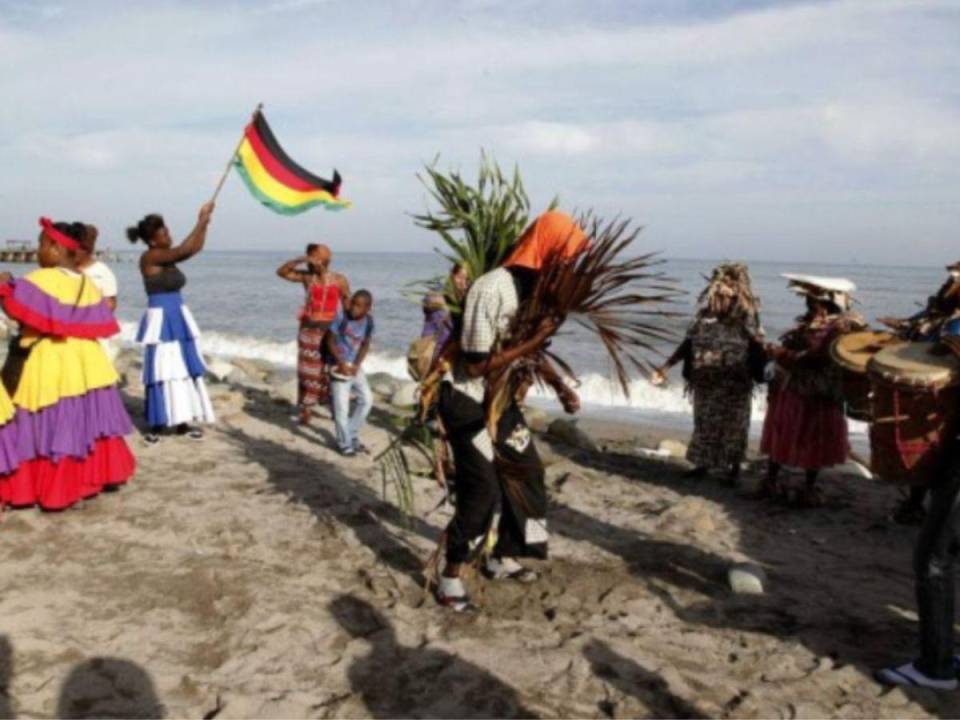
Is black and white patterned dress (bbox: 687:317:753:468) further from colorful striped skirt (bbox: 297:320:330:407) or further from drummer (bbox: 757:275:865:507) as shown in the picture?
colorful striped skirt (bbox: 297:320:330:407)

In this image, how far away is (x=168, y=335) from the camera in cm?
723

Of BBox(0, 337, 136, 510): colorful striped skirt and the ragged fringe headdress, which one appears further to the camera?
the ragged fringe headdress

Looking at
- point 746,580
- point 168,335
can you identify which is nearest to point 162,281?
point 168,335

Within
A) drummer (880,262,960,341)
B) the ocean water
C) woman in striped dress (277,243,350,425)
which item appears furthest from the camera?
the ocean water

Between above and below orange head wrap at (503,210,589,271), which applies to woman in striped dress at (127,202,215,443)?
below

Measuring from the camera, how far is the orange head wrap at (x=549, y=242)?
13.7 ft

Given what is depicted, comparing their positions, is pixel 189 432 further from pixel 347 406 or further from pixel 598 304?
pixel 598 304

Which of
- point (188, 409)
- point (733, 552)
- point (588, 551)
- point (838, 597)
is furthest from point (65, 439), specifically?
point (838, 597)

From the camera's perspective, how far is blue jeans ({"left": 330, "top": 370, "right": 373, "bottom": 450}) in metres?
7.64

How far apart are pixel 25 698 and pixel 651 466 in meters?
5.94

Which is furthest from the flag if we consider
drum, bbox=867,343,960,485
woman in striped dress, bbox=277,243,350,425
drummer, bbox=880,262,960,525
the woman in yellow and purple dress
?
drum, bbox=867,343,960,485

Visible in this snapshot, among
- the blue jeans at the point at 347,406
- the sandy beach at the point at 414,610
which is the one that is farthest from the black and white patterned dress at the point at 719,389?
the blue jeans at the point at 347,406

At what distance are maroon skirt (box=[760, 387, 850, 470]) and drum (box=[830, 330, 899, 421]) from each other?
5.11 feet

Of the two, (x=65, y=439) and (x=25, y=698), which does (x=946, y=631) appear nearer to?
(x=25, y=698)
